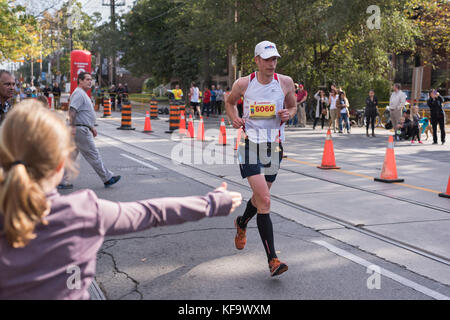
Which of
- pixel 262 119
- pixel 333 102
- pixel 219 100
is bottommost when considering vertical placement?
pixel 262 119

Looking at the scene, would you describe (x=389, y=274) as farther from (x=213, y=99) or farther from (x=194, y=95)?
(x=213, y=99)

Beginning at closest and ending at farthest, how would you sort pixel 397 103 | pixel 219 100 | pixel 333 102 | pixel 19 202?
pixel 19 202, pixel 397 103, pixel 333 102, pixel 219 100

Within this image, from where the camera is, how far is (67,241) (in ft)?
6.53

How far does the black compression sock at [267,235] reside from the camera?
4529 millimetres

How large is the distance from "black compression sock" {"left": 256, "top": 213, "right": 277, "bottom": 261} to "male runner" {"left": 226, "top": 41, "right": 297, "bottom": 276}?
0.38 feet

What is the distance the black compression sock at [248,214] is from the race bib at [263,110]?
2.72 ft

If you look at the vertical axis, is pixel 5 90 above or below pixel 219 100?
below

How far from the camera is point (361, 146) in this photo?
1628cm

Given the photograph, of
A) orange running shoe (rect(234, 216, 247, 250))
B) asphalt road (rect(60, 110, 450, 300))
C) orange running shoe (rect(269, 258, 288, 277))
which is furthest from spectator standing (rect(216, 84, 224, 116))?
orange running shoe (rect(269, 258, 288, 277))

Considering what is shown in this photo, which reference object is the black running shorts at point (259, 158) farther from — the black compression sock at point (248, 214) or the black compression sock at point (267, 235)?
the black compression sock at point (267, 235)

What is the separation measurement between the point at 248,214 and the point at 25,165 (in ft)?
11.3

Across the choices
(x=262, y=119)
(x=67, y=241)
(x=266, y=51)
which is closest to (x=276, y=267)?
(x=262, y=119)

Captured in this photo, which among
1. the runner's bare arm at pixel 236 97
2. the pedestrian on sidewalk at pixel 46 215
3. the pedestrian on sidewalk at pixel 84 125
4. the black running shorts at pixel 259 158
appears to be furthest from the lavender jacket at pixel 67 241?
the pedestrian on sidewalk at pixel 84 125
